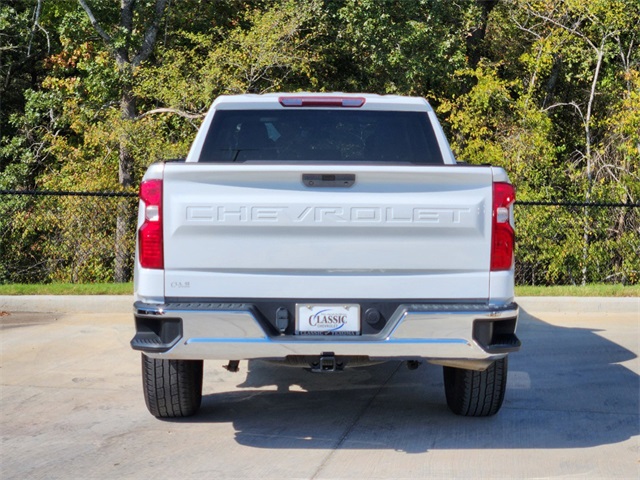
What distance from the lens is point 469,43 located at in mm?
23859

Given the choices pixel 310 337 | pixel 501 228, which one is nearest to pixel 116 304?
pixel 310 337

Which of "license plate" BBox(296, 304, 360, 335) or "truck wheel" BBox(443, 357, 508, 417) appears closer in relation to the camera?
"license plate" BBox(296, 304, 360, 335)

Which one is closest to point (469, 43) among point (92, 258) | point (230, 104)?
point (92, 258)

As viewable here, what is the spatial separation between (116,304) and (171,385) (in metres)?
5.80

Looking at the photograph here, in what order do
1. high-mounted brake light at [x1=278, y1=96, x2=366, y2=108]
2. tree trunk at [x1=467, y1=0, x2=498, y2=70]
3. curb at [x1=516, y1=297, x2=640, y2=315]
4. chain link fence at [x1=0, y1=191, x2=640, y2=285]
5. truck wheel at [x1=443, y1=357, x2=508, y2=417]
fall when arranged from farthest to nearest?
1. tree trunk at [x1=467, y1=0, x2=498, y2=70]
2. chain link fence at [x1=0, y1=191, x2=640, y2=285]
3. curb at [x1=516, y1=297, x2=640, y2=315]
4. high-mounted brake light at [x1=278, y1=96, x2=366, y2=108]
5. truck wheel at [x1=443, y1=357, x2=508, y2=417]

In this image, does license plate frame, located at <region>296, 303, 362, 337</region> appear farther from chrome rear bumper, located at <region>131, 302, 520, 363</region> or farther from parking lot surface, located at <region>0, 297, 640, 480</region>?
parking lot surface, located at <region>0, 297, 640, 480</region>

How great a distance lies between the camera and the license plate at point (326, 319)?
18.7ft

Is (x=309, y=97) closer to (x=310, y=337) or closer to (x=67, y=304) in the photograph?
(x=310, y=337)

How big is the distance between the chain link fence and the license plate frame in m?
8.23

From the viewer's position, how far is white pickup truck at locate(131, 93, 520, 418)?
5.64 metres

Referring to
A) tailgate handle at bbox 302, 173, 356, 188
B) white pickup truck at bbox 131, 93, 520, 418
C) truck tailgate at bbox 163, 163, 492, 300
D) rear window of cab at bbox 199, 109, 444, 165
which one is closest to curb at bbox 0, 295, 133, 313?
rear window of cab at bbox 199, 109, 444, 165

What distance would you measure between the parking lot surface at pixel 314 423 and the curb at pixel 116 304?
2192 millimetres

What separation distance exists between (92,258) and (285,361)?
9048 mm

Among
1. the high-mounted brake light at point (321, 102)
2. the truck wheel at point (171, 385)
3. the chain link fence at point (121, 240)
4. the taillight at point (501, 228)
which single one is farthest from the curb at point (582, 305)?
the taillight at point (501, 228)
